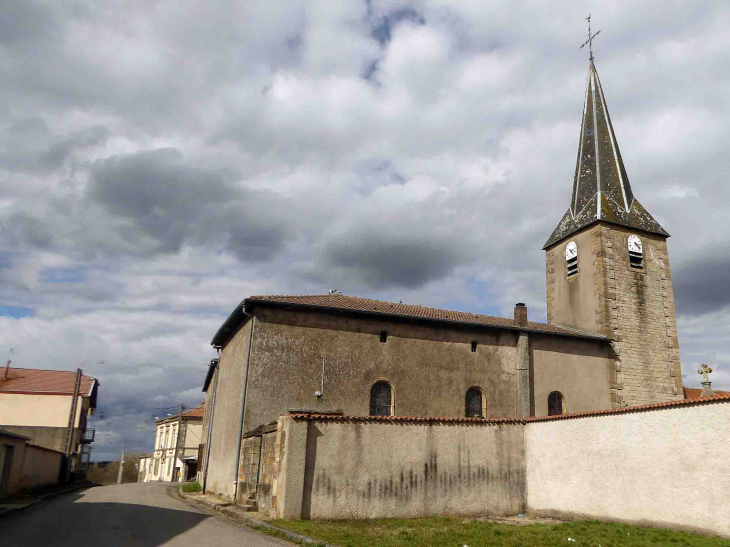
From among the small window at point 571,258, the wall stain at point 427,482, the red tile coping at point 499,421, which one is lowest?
the wall stain at point 427,482

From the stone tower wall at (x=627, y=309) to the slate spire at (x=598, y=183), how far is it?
0.62 metres

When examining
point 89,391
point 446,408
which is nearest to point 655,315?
point 446,408

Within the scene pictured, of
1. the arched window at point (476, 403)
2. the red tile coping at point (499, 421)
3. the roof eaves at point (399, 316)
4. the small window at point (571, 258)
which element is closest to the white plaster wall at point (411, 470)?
the red tile coping at point (499, 421)

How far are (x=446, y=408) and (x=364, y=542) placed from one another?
9.66 m

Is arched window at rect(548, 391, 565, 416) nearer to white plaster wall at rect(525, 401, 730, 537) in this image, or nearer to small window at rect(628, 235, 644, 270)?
white plaster wall at rect(525, 401, 730, 537)

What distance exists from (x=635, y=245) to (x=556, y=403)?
883cm

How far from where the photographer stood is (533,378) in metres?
20.7

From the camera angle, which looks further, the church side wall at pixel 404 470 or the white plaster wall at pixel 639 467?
the church side wall at pixel 404 470

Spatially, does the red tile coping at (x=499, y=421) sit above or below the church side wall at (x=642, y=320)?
below

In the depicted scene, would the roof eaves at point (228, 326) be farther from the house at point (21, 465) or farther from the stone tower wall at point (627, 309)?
the stone tower wall at point (627, 309)

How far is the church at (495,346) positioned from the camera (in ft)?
56.2

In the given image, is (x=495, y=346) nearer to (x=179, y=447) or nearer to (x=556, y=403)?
(x=556, y=403)

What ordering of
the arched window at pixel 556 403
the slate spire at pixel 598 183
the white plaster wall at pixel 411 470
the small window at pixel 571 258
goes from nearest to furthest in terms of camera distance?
the white plaster wall at pixel 411 470, the arched window at pixel 556 403, the slate spire at pixel 598 183, the small window at pixel 571 258

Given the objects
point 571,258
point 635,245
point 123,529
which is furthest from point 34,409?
point 635,245
